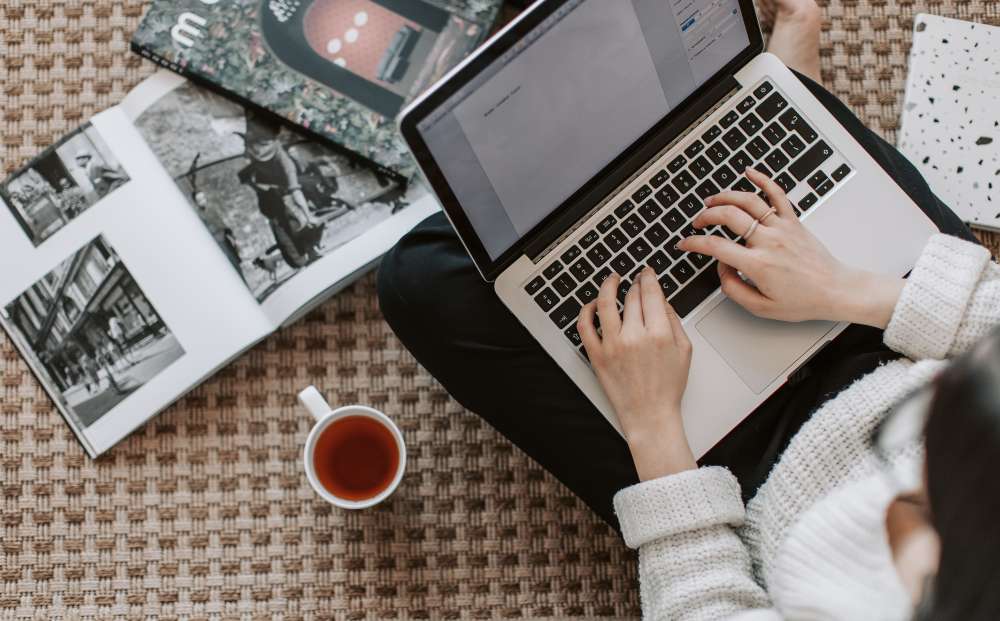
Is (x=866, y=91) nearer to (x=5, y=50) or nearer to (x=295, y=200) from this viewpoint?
(x=295, y=200)

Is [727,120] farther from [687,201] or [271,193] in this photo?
[271,193]

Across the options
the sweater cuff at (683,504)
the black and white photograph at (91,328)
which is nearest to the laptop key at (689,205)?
the sweater cuff at (683,504)

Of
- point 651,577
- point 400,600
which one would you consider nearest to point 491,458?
point 400,600

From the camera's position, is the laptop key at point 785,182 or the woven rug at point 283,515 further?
the woven rug at point 283,515

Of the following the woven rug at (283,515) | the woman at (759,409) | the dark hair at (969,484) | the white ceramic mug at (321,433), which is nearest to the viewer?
the dark hair at (969,484)

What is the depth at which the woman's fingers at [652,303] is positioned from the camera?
0.68 metres

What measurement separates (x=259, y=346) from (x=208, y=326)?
0.07m

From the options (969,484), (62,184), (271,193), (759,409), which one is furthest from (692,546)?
(62,184)

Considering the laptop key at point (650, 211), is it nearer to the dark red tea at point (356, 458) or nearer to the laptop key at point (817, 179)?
the laptop key at point (817, 179)

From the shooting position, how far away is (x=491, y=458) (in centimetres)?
91

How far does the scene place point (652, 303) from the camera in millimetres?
686

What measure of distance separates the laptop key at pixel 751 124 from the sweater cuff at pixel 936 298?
0.17m

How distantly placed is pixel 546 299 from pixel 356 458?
26cm

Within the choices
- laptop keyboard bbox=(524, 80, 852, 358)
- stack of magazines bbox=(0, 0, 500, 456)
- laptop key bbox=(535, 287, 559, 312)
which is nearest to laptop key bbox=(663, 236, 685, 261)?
laptop keyboard bbox=(524, 80, 852, 358)
